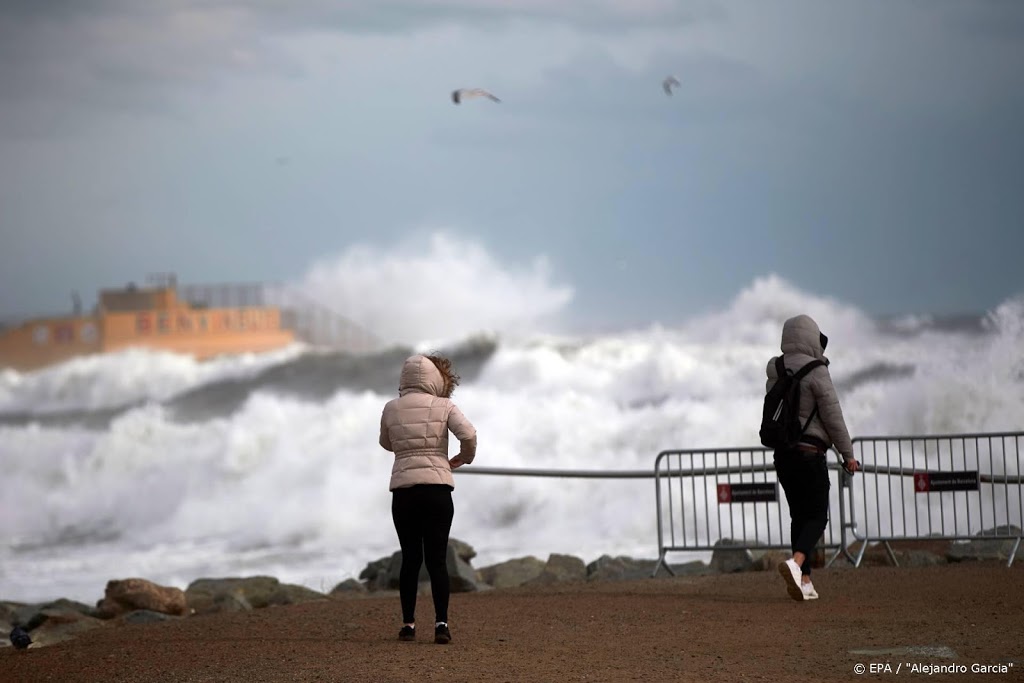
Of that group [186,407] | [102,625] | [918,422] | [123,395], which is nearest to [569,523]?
[918,422]

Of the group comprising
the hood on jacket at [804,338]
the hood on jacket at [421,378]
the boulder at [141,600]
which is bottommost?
the boulder at [141,600]

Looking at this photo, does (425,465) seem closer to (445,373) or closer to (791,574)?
(445,373)

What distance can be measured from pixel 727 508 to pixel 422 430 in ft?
33.3

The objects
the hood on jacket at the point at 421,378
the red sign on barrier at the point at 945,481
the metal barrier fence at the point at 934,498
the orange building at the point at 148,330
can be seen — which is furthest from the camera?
the orange building at the point at 148,330

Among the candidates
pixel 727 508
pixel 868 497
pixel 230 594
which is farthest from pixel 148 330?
pixel 230 594

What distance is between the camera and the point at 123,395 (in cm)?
4941

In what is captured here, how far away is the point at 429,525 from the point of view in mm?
8320

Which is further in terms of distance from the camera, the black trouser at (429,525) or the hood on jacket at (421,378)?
the hood on jacket at (421,378)

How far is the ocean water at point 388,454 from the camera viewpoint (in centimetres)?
2103

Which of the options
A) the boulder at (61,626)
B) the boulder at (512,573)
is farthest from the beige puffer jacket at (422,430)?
the boulder at (512,573)

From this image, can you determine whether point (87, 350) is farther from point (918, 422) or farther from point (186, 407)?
point (918, 422)

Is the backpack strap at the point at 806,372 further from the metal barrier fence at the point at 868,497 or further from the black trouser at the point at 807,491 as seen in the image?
the metal barrier fence at the point at 868,497

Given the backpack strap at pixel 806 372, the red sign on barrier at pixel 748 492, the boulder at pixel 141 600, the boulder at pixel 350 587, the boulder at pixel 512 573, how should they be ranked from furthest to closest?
1. the boulder at pixel 350 587
2. the boulder at pixel 512 573
3. the boulder at pixel 141 600
4. the red sign on barrier at pixel 748 492
5. the backpack strap at pixel 806 372

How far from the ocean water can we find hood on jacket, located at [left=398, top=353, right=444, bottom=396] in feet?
30.0
